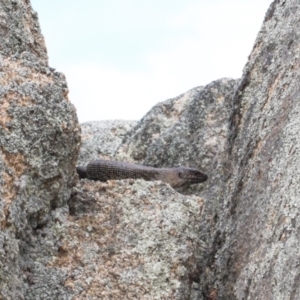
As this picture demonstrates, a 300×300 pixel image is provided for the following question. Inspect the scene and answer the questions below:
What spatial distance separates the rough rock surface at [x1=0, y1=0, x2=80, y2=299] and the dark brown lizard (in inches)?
66.8

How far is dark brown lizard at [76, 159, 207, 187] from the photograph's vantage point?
276 inches

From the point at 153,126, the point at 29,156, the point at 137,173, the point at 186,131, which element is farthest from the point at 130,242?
the point at 153,126

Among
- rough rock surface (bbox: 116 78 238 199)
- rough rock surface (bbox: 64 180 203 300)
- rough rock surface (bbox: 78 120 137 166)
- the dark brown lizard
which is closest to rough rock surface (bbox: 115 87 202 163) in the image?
rough rock surface (bbox: 116 78 238 199)

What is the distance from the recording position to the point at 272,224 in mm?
4391

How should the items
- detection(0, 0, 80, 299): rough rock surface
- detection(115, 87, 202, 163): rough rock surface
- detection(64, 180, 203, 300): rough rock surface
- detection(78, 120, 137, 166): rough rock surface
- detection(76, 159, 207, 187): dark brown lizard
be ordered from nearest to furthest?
detection(0, 0, 80, 299): rough rock surface → detection(64, 180, 203, 300): rough rock surface → detection(76, 159, 207, 187): dark brown lizard → detection(115, 87, 202, 163): rough rock surface → detection(78, 120, 137, 166): rough rock surface

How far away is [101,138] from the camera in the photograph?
1022 cm

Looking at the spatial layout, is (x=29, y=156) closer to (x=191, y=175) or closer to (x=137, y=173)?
(x=137, y=173)

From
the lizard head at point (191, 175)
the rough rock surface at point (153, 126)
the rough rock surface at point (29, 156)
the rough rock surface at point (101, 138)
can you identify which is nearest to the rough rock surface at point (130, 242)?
the rough rock surface at point (29, 156)

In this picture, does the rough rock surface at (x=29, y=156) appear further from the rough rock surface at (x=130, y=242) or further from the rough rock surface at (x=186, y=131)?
the rough rock surface at (x=186, y=131)

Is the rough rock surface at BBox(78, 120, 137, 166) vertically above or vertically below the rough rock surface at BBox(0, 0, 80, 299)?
above

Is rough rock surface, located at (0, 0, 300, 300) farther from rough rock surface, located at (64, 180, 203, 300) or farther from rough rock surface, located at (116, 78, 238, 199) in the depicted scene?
rough rock surface, located at (116, 78, 238, 199)

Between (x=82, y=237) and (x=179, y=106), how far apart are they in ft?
14.3

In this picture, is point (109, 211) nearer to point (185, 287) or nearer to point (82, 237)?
point (82, 237)

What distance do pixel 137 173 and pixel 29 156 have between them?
2904mm
